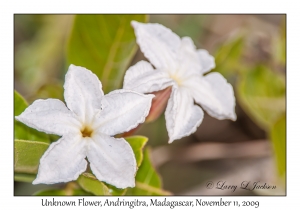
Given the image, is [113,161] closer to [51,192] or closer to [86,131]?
[86,131]

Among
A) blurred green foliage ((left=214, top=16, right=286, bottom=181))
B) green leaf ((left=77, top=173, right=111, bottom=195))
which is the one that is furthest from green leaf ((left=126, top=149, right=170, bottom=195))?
blurred green foliage ((left=214, top=16, right=286, bottom=181))

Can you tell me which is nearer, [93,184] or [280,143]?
[93,184]

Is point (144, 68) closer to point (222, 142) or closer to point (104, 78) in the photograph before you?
point (104, 78)

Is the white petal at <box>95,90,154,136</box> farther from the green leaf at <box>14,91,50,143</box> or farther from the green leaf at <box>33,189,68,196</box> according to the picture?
the green leaf at <box>33,189,68,196</box>

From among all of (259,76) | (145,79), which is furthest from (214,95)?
(259,76)

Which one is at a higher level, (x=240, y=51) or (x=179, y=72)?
(x=240, y=51)

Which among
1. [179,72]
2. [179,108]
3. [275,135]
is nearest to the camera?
[179,108]
